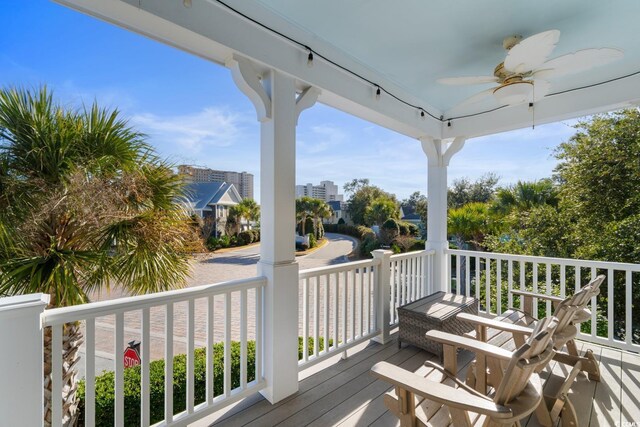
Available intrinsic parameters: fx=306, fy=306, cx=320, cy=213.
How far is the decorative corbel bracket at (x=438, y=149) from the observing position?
13.8 feet

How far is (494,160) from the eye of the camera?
18344 mm

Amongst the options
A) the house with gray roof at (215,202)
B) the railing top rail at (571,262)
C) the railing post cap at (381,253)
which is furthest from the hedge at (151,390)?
the house with gray roof at (215,202)

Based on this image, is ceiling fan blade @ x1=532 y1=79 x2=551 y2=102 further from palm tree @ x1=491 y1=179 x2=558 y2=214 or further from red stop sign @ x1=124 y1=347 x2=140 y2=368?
palm tree @ x1=491 y1=179 x2=558 y2=214

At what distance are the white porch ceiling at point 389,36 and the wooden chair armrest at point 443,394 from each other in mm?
2074

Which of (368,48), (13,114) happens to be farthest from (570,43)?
(13,114)

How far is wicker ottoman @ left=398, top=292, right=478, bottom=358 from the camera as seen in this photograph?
2912 millimetres

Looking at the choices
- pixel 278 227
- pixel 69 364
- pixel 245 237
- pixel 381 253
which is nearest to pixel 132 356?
pixel 69 364

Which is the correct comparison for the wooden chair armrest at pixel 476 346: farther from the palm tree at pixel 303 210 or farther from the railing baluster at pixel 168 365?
the palm tree at pixel 303 210

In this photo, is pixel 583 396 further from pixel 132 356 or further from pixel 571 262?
pixel 132 356

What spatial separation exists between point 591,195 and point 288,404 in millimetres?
7046

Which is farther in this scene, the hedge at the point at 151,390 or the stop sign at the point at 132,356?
the stop sign at the point at 132,356

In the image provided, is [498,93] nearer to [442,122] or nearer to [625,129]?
[442,122]

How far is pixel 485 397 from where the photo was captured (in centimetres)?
134

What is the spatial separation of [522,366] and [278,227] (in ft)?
5.32
